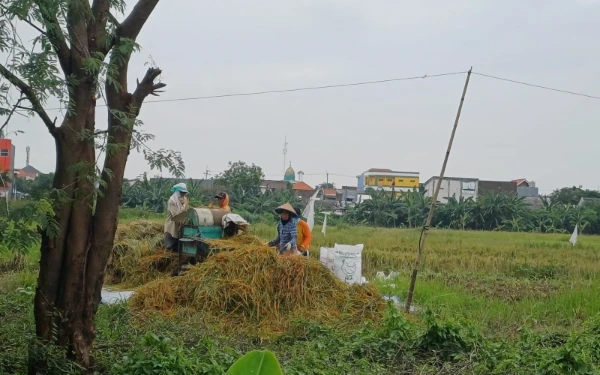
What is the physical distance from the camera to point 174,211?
9094 millimetres

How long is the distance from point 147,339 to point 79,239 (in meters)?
0.83

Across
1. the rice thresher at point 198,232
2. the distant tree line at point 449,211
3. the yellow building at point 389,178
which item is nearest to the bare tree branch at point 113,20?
the rice thresher at point 198,232

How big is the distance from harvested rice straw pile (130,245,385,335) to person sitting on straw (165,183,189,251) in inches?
55.4

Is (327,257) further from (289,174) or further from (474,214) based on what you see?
(289,174)

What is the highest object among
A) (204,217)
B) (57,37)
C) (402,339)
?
(57,37)

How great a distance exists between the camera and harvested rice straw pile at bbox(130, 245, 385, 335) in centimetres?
709

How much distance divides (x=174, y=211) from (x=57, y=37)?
5.41 m

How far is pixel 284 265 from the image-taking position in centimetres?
757

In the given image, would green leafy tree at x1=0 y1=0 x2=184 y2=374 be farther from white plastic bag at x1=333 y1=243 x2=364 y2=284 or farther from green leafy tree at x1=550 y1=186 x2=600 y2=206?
green leafy tree at x1=550 y1=186 x2=600 y2=206

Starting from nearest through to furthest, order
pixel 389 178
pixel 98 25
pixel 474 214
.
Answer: pixel 98 25 → pixel 474 214 → pixel 389 178

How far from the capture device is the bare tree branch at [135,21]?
429 cm

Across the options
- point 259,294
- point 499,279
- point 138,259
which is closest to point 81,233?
point 259,294

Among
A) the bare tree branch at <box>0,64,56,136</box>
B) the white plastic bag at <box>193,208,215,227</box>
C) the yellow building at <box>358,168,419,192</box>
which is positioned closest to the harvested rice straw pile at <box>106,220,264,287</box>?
the white plastic bag at <box>193,208,215,227</box>

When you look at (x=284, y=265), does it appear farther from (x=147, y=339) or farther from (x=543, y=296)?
(x=543, y=296)
